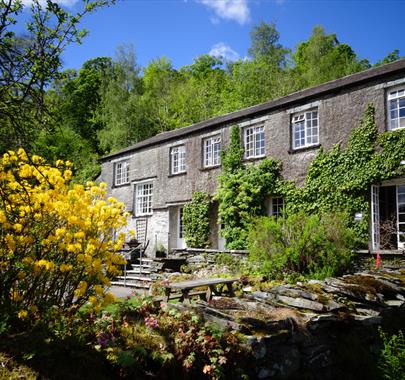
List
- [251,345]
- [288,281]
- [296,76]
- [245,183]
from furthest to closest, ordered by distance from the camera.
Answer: [296,76] < [245,183] < [288,281] < [251,345]

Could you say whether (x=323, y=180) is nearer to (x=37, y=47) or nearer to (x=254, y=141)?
(x=254, y=141)

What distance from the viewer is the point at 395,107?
13.2m

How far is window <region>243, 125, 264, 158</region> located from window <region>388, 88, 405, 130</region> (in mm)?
5463

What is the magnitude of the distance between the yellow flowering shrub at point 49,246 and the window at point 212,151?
1424 cm

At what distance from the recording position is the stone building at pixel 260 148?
44.0 feet

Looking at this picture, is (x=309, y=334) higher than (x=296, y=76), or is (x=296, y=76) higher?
(x=296, y=76)

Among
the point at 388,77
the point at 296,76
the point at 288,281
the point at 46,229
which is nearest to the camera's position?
the point at 46,229

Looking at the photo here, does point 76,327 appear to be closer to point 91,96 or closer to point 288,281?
point 288,281

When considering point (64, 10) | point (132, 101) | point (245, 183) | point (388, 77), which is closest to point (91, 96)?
point (132, 101)

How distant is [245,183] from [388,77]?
6.74 meters

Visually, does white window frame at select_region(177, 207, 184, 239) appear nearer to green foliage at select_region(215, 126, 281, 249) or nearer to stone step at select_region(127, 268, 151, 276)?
stone step at select_region(127, 268, 151, 276)

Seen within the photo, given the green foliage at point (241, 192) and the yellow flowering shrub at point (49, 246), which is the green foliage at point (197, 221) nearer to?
the green foliage at point (241, 192)

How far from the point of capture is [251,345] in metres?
4.16

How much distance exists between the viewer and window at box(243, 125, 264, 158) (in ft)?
56.6
